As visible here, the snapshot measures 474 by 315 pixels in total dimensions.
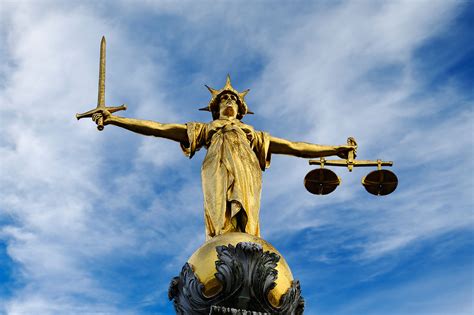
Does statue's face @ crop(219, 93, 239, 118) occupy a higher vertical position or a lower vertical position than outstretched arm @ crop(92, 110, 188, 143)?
higher

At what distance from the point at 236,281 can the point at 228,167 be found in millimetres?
2240

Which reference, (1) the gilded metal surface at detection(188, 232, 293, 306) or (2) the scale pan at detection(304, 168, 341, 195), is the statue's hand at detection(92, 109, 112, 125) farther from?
(2) the scale pan at detection(304, 168, 341, 195)

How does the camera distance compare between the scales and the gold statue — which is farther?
the scales

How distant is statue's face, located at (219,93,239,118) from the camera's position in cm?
1260

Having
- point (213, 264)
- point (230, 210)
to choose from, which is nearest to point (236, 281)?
point (213, 264)

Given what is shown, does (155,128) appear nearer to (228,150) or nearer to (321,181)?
(228,150)

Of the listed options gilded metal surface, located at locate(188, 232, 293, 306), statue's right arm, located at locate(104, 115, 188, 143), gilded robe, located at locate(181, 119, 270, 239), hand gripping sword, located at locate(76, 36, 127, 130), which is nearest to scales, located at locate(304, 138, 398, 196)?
gilded robe, located at locate(181, 119, 270, 239)

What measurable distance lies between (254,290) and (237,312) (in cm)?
38

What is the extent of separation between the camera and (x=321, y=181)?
1245 centimetres

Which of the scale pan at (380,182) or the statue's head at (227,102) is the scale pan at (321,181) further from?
the statue's head at (227,102)

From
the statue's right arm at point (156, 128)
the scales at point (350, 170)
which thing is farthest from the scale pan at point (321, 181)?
the statue's right arm at point (156, 128)

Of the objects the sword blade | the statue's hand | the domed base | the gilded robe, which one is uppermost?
the sword blade

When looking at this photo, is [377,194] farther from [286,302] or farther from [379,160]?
[286,302]

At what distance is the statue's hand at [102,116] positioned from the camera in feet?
38.5
